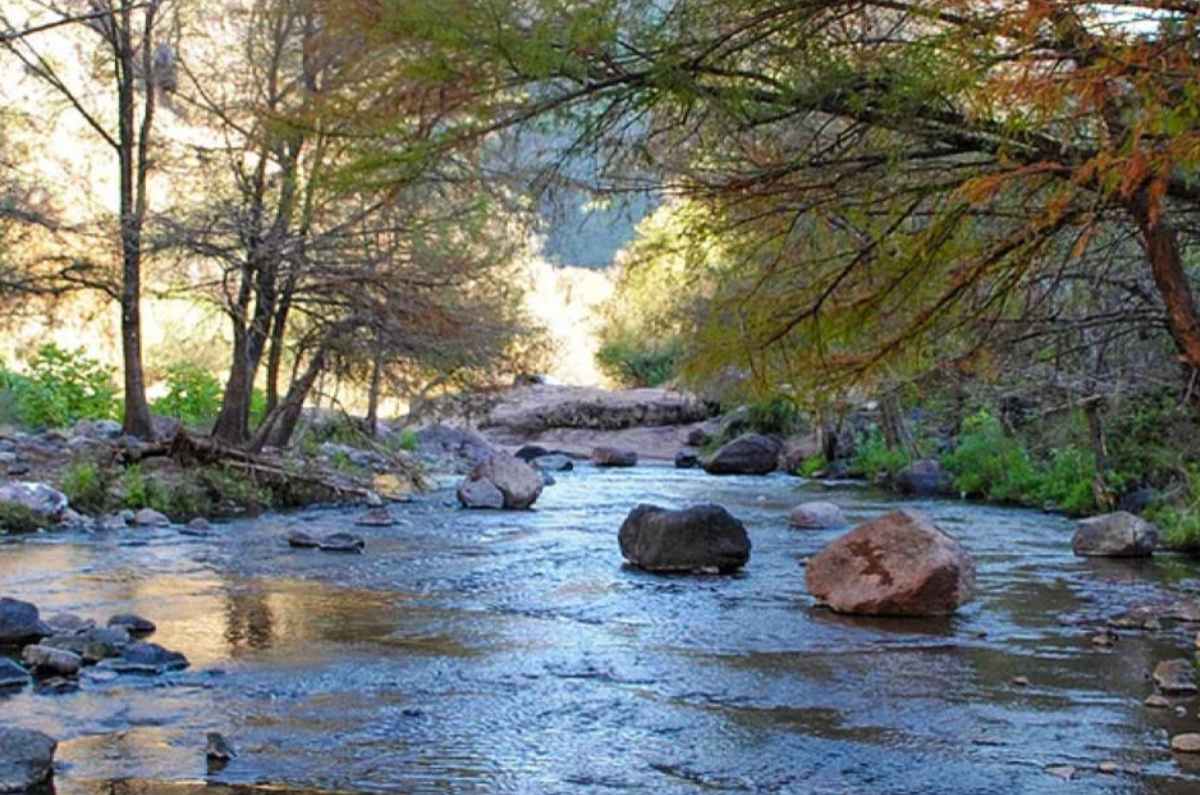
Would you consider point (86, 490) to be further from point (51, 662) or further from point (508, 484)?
point (51, 662)

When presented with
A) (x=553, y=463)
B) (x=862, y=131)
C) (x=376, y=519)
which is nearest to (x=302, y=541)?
(x=376, y=519)

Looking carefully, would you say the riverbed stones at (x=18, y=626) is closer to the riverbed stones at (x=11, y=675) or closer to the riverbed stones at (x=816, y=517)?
the riverbed stones at (x=11, y=675)

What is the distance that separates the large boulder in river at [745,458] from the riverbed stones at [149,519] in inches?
548

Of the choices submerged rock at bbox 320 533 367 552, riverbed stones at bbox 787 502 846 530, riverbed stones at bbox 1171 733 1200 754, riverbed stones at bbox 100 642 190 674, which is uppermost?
riverbed stones at bbox 787 502 846 530

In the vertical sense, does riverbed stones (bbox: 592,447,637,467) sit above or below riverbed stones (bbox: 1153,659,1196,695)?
above

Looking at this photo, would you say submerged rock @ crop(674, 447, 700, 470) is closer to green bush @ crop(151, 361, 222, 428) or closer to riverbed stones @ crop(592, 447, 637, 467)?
riverbed stones @ crop(592, 447, 637, 467)

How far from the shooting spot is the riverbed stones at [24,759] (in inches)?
231

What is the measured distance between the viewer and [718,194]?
22.3 feet

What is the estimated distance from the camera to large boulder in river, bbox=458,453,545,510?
1934cm

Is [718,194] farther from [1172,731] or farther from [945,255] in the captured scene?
[1172,731]

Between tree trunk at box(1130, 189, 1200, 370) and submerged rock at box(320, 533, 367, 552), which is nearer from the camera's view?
tree trunk at box(1130, 189, 1200, 370)

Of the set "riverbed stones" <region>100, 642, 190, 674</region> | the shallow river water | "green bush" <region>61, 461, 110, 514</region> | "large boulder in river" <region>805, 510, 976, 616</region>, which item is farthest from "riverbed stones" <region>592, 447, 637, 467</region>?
"riverbed stones" <region>100, 642, 190, 674</region>

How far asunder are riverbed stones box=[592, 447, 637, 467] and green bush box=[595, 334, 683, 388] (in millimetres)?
12731

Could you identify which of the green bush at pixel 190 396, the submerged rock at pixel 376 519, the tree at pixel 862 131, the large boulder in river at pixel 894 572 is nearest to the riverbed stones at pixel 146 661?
the tree at pixel 862 131
